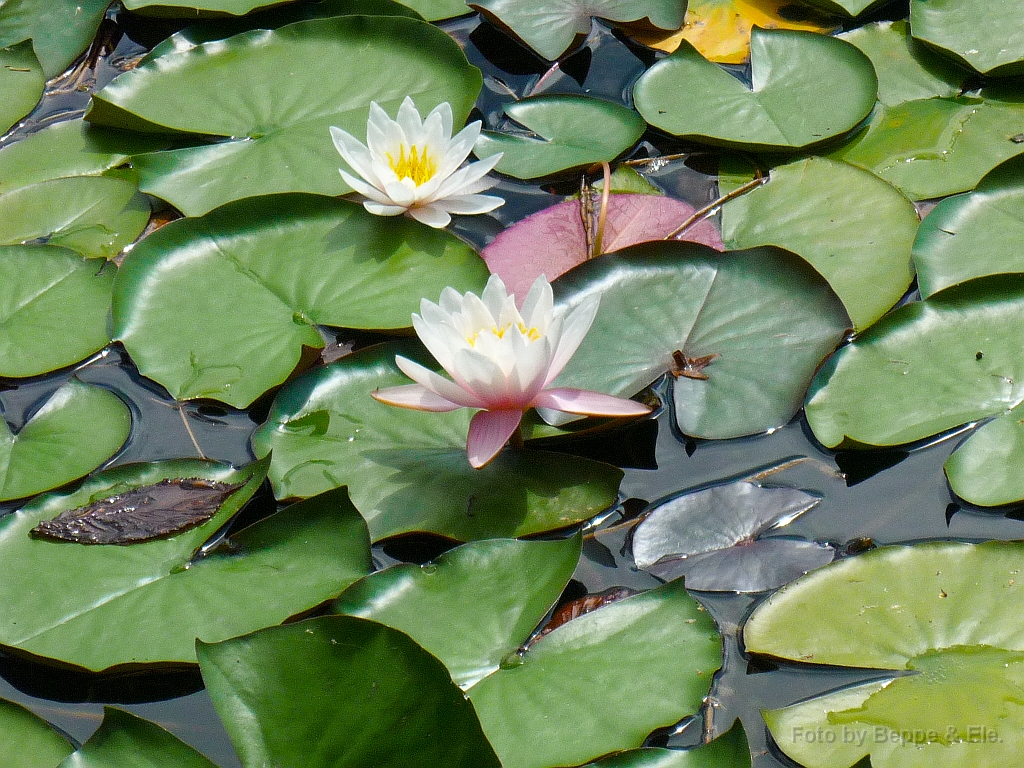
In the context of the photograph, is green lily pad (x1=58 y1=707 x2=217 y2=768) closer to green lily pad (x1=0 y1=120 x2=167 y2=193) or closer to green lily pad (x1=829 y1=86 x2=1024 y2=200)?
green lily pad (x1=0 y1=120 x2=167 y2=193)

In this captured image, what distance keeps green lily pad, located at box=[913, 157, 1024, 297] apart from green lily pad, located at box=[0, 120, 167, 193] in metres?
2.23

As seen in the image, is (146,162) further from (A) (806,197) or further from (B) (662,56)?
(A) (806,197)

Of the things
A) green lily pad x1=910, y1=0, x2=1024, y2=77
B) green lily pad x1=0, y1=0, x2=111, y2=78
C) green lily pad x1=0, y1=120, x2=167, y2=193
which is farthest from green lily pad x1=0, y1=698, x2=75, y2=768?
green lily pad x1=910, y1=0, x2=1024, y2=77

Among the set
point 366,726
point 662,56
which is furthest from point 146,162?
point 366,726

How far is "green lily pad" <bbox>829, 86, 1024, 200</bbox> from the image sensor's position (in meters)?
2.31

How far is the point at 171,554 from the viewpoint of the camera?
1701 mm

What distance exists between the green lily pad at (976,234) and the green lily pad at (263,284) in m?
1.11

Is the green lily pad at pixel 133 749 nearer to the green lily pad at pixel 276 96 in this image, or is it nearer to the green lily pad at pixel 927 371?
the green lily pad at pixel 927 371

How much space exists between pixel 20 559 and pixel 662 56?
2.35 metres

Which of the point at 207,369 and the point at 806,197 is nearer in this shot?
the point at 207,369

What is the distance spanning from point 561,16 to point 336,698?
93.4 inches

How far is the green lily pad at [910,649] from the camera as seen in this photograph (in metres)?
1.35

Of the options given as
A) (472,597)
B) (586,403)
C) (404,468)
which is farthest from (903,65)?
→ (472,597)

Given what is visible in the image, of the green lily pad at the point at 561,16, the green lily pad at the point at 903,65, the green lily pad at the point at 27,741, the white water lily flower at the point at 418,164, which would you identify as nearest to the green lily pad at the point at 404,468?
the white water lily flower at the point at 418,164
